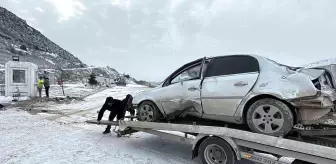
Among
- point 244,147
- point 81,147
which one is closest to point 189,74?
point 244,147

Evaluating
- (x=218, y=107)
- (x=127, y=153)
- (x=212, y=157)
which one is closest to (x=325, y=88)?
(x=218, y=107)

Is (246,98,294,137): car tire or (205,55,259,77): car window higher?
(205,55,259,77): car window

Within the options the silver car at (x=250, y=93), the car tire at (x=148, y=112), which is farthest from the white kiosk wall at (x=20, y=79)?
the silver car at (x=250, y=93)

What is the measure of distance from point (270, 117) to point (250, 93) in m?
0.50

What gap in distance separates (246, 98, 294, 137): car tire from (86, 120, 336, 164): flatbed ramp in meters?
0.26

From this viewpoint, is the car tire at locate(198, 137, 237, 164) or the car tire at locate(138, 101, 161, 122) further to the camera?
the car tire at locate(138, 101, 161, 122)

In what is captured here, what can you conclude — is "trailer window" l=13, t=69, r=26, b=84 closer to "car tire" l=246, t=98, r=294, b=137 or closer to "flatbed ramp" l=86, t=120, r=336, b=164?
"flatbed ramp" l=86, t=120, r=336, b=164

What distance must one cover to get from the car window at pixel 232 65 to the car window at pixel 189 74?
0.26 meters

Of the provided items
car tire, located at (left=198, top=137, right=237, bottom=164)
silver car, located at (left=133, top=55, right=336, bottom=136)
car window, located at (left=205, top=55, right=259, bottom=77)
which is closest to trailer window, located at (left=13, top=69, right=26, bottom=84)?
silver car, located at (left=133, top=55, right=336, bottom=136)

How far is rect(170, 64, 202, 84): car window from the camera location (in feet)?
18.0

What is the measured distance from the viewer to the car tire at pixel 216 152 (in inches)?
171

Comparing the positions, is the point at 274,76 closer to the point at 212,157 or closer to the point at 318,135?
the point at 318,135

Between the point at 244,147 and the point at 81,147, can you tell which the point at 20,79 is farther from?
the point at 244,147

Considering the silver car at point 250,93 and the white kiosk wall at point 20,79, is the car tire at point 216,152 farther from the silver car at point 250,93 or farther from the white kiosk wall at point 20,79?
the white kiosk wall at point 20,79
